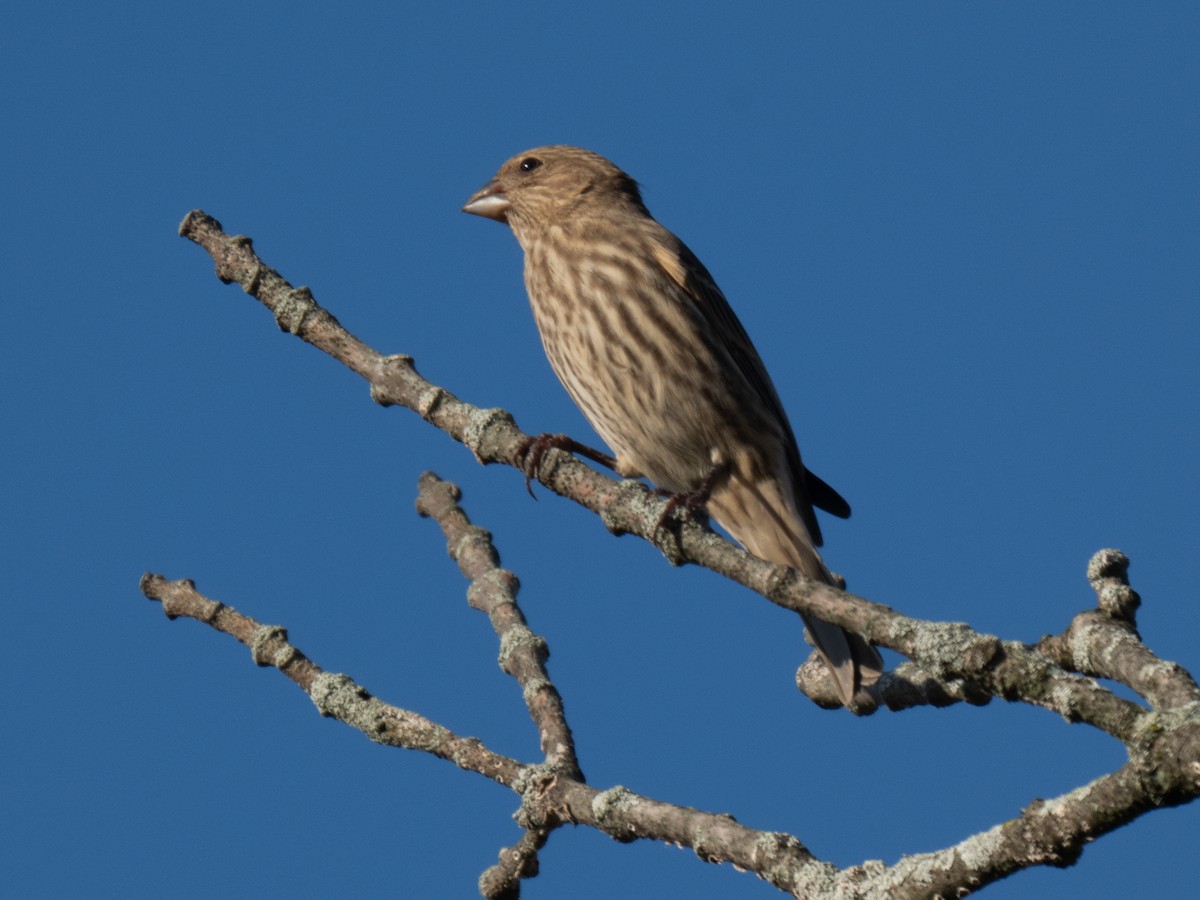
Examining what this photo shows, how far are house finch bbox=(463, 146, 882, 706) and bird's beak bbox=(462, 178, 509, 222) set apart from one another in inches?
19.8

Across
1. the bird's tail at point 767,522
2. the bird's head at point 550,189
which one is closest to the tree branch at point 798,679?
the bird's tail at point 767,522

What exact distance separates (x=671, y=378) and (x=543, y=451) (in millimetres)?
1803

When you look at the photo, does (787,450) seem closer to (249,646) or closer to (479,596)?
(479,596)

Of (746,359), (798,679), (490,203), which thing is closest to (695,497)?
(798,679)

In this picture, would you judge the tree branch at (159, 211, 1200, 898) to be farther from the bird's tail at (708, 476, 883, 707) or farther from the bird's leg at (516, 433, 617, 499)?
the bird's tail at (708, 476, 883, 707)

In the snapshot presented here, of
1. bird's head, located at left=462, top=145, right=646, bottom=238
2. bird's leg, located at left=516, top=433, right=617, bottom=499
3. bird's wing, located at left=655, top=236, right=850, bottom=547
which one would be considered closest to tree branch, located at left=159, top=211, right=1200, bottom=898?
bird's leg, located at left=516, top=433, right=617, bottom=499

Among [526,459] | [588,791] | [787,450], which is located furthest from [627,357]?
[588,791]

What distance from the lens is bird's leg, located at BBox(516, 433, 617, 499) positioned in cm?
442

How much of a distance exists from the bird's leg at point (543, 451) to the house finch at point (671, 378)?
0.32ft

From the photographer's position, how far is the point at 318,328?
455 centimetres

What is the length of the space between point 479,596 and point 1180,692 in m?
2.53

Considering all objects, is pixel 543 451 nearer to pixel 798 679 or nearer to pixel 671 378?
pixel 798 679

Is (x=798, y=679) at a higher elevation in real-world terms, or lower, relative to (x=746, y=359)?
lower

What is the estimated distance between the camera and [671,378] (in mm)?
6141
